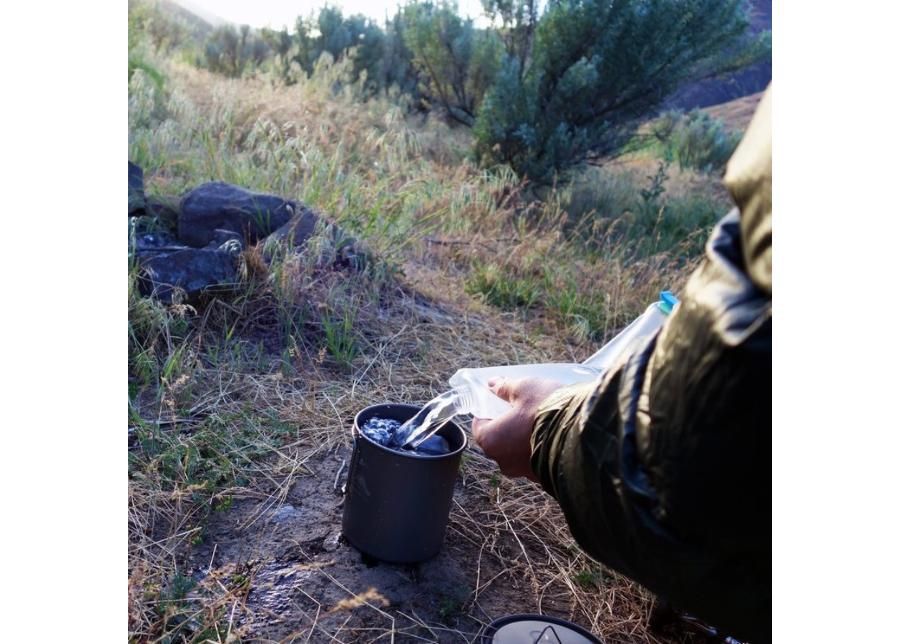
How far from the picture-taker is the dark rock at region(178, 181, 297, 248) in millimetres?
3326

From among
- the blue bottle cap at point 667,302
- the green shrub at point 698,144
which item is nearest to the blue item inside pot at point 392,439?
the blue bottle cap at point 667,302

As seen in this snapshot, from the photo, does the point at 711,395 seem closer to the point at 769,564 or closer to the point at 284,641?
the point at 769,564

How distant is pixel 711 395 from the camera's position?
2.55 feet

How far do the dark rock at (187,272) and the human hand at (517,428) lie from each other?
1.62 meters

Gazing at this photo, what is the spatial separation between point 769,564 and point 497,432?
0.70 meters

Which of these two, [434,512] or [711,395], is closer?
[711,395]

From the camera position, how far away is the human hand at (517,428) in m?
1.43

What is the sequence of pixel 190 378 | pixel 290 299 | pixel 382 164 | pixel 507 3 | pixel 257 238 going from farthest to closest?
pixel 507 3, pixel 382 164, pixel 257 238, pixel 290 299, pixel 190 378

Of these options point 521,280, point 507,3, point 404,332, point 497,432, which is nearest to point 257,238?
point 404,332

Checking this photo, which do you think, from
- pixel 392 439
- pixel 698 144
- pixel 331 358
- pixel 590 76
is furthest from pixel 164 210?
pixel 698 144

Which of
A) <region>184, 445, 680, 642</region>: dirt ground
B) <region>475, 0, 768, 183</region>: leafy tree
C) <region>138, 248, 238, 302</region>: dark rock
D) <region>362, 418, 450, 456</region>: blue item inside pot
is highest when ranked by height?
<region>475, 0, 768, 183</region>: leafy tree

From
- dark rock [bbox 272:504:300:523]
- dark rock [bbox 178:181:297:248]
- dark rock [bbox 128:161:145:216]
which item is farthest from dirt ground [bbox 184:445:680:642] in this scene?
dark rock [bbox 128:161:145:216]

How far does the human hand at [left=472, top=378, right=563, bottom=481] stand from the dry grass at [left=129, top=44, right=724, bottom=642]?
0.52m

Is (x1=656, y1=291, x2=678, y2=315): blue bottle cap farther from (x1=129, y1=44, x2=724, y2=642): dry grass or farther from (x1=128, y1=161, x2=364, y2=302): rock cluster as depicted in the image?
(x1=128, y1=161, x2=364, y2=302): rock cluster
